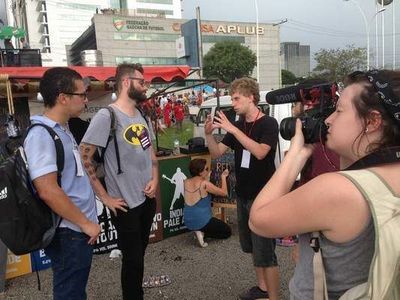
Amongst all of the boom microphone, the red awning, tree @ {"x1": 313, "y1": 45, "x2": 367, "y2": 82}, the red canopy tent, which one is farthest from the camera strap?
tree @ {"x1": 313, "y1": 45, "x2": 367, "y2": 82}

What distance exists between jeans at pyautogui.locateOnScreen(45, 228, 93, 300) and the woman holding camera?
1.29 meters

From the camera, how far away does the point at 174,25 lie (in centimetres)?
7869

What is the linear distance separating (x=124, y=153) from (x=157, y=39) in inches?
3075

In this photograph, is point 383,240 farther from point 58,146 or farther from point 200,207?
point 200,207

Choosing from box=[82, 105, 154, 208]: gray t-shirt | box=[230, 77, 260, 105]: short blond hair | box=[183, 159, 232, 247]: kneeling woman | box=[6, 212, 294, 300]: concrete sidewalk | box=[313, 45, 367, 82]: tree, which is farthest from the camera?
box=[313, 45, 367, 82]: tree

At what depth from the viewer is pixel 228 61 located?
6059cm

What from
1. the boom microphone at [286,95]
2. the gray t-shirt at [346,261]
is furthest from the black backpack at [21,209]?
the gray t-shirt at [346,261]

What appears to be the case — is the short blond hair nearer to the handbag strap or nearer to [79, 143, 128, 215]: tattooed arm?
[79, 143, 128, 215]: tattooed arm

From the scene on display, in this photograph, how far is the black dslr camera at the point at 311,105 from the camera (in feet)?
4.31

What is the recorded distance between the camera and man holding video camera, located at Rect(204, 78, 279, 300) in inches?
117

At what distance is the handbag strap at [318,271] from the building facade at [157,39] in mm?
66265

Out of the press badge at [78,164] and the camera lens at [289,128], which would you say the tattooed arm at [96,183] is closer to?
the press badge at [78,164]

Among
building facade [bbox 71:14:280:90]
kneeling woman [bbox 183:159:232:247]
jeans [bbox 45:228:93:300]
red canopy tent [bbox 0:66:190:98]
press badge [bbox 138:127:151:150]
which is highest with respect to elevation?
building facade [bbox 71:14:280:90]

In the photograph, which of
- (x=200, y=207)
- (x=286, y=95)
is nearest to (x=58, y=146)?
(x=286, y=95)
